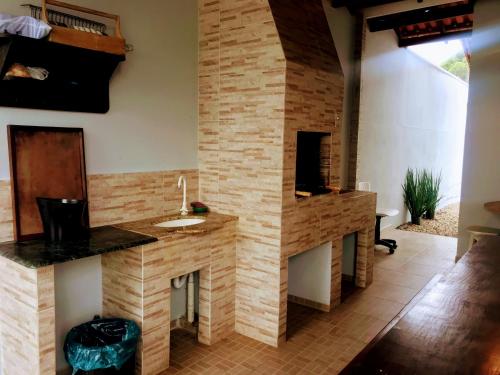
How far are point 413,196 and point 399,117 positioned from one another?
172cm

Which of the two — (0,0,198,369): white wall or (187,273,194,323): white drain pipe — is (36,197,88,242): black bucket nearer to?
(0,0,198,369): white wall

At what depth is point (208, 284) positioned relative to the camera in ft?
10.8

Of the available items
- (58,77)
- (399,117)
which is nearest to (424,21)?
(399,117)

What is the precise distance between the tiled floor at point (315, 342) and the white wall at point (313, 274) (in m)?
0.17

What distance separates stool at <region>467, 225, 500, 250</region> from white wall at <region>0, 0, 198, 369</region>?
355 centimetres

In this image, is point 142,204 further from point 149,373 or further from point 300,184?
point 300,184

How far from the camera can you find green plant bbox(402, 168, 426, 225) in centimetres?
817

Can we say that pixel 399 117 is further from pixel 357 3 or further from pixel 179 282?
pixel 179 282

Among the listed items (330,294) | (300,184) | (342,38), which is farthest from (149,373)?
(342,38)

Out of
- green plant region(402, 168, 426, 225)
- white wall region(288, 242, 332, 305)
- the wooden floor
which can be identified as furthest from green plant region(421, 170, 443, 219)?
the wooden floor

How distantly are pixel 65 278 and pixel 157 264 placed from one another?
2.18ft

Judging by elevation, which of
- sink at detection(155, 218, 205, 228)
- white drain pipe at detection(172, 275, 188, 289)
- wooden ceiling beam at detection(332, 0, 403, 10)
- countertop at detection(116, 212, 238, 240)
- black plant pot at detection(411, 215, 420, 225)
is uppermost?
wooden ceiling beam at detection(332, 0, 403, 10)

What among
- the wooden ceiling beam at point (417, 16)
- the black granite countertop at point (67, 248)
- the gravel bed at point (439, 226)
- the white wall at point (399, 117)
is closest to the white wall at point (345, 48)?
the white wall at point (399, 117)

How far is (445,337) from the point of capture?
1.20 metres
